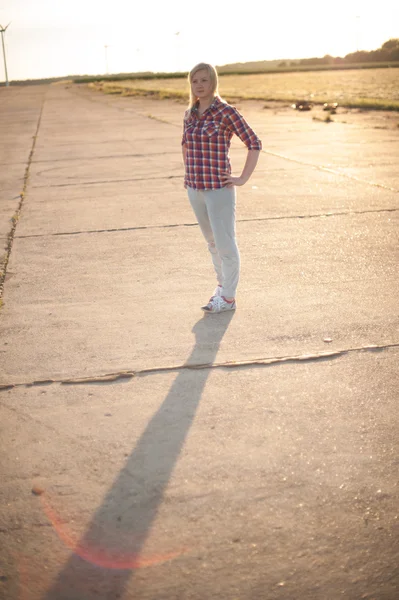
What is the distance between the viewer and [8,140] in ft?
64.6

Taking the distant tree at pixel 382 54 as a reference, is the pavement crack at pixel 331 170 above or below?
below

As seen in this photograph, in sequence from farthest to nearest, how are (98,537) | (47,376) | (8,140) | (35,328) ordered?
(8,140) < (35,328) < (47,376) < (98,537)

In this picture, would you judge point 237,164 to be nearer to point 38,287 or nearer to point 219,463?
point 38,287

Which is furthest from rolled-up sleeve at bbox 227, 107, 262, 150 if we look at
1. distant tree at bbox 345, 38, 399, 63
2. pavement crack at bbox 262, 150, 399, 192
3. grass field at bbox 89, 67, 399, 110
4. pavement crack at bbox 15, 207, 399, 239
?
distant tree at bbox 345, 38, 399, 63

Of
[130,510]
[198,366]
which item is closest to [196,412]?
[198,366]

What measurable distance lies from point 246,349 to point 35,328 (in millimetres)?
1502

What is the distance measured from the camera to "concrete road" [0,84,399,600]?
2738 mm

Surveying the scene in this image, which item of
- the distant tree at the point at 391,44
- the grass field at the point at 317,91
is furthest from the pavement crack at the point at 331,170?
the distant tree at the point at 391,44

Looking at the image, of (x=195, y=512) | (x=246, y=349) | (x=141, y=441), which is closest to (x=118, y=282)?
(x=246, y=349)

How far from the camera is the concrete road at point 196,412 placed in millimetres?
2738

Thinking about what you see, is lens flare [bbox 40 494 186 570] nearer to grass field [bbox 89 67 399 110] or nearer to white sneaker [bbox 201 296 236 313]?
white sneaker [bbox 201 296 236 313]

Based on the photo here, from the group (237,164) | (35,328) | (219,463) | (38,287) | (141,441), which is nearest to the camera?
(219,463)

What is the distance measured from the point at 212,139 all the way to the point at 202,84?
1.17 ft

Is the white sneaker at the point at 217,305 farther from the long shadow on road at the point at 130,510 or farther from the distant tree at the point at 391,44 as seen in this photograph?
the distant tree at the point at 391,44
